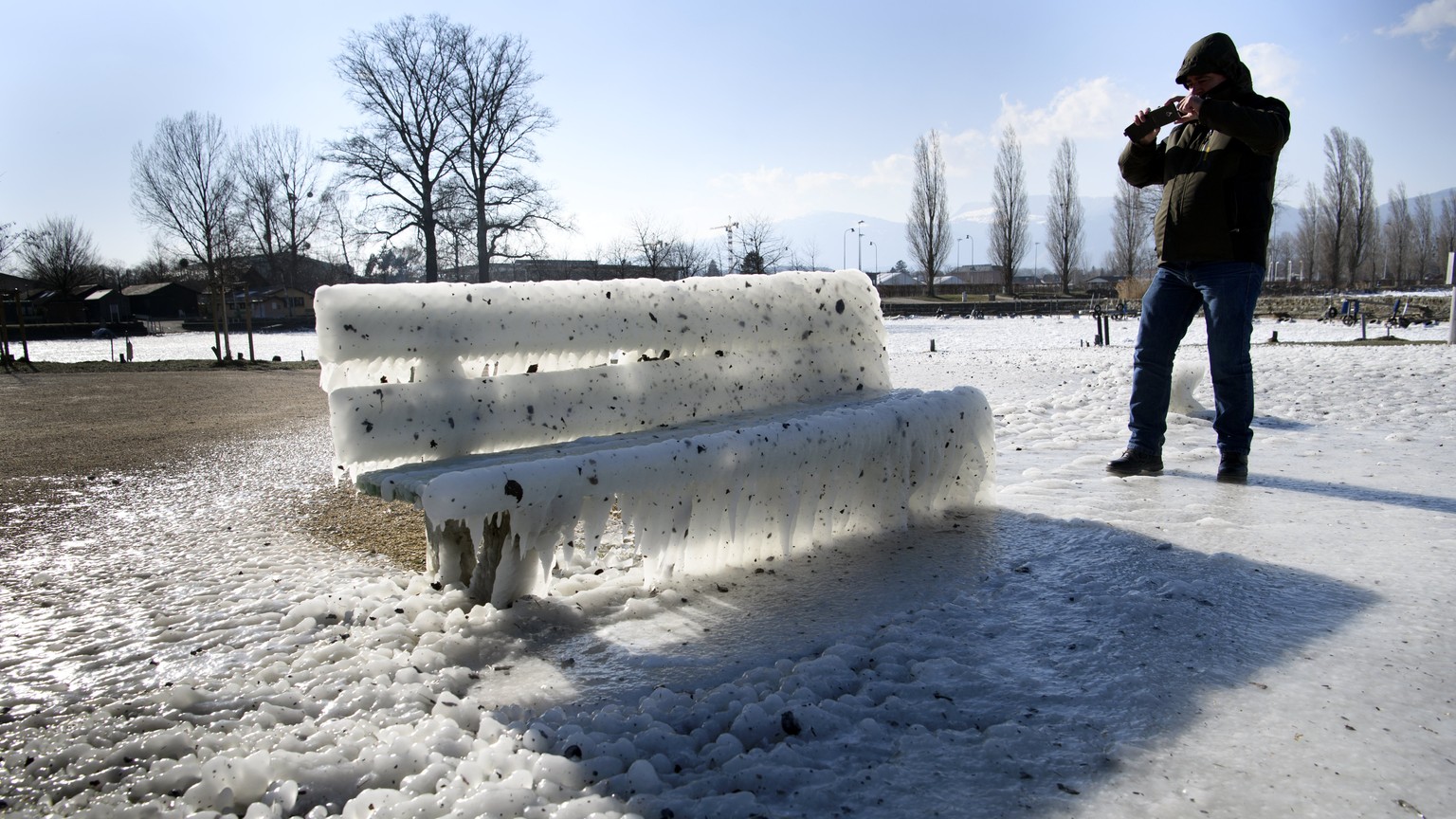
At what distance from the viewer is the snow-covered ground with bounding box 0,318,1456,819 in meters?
1.50

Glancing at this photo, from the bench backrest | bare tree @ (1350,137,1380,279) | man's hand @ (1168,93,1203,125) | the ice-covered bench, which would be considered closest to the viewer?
the ice-covered bench

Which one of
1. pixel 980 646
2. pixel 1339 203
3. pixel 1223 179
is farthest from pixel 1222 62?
pixel 1339 203

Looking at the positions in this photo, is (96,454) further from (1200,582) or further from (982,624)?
(1200,582)

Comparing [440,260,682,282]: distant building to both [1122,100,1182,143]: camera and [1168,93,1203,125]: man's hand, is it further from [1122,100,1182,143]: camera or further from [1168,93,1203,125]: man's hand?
[1168,93,1203,125]: man's hand

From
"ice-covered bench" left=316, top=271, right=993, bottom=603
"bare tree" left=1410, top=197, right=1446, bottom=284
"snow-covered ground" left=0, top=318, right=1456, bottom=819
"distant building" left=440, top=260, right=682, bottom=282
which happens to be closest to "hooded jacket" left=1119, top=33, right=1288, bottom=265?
"snow-covered ground" left=0, top=318, right=1456, bottom=819

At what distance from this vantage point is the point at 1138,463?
149 inches

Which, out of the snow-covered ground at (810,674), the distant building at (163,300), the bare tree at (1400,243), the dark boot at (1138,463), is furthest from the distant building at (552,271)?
the bare tree at (1400,243)

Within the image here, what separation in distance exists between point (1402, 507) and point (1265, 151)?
4.69 feet

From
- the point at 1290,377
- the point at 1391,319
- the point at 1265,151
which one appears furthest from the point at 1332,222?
the point at 1265,151

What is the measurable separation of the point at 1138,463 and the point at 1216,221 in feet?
3.57

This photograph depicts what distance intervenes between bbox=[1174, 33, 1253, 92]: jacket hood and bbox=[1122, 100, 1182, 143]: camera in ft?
0.51

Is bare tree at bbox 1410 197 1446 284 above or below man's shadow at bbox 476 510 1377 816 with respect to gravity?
above

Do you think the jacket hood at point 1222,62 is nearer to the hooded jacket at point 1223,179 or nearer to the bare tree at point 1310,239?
the hooded jacket at point 1223,179

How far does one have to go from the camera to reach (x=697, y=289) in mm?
3352
